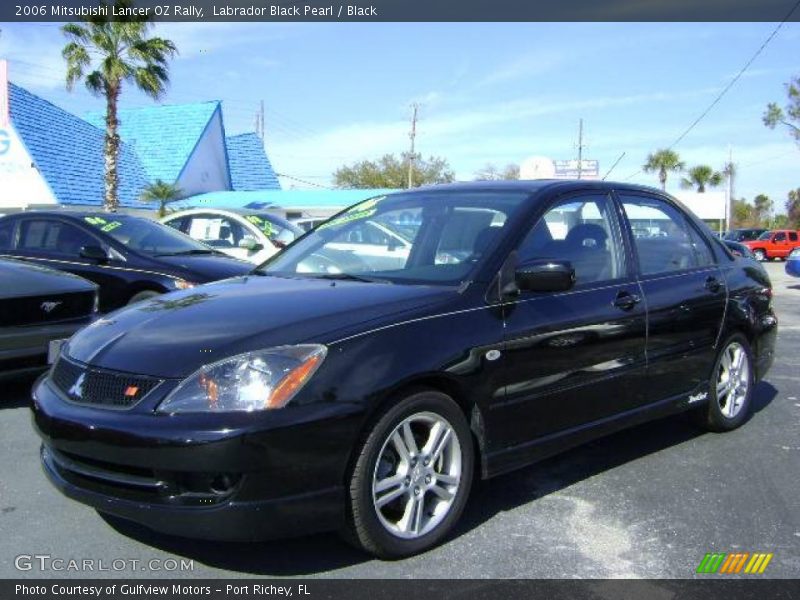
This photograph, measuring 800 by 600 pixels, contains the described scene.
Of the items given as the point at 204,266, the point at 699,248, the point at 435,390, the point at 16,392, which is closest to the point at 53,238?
the point at 204,266

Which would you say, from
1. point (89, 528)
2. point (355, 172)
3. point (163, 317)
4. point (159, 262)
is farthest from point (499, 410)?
point (355, 172)

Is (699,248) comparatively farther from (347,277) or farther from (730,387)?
(347,277)

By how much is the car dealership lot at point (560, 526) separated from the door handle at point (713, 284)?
101 centimetres

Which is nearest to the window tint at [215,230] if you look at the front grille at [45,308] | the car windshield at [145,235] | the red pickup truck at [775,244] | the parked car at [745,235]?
the car windshield at [145,235]

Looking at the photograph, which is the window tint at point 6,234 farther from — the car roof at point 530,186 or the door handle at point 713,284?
the door handle at point 713,284

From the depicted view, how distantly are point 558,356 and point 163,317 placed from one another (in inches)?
74.9

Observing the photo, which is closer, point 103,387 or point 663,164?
point 103,387

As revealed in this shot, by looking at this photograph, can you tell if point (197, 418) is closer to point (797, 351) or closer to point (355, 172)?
point (797, 351)

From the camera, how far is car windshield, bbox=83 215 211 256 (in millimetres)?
8258

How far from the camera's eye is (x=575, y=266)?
4.33 metres

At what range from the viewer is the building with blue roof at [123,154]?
950 inches

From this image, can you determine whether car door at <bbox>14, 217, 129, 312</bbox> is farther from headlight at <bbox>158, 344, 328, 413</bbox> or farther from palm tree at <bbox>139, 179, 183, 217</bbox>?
palm tree at <bbox>139, 179, 183, 217</bbox>

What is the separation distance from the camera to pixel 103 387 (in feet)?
10.6

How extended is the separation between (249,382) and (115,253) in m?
5.55
